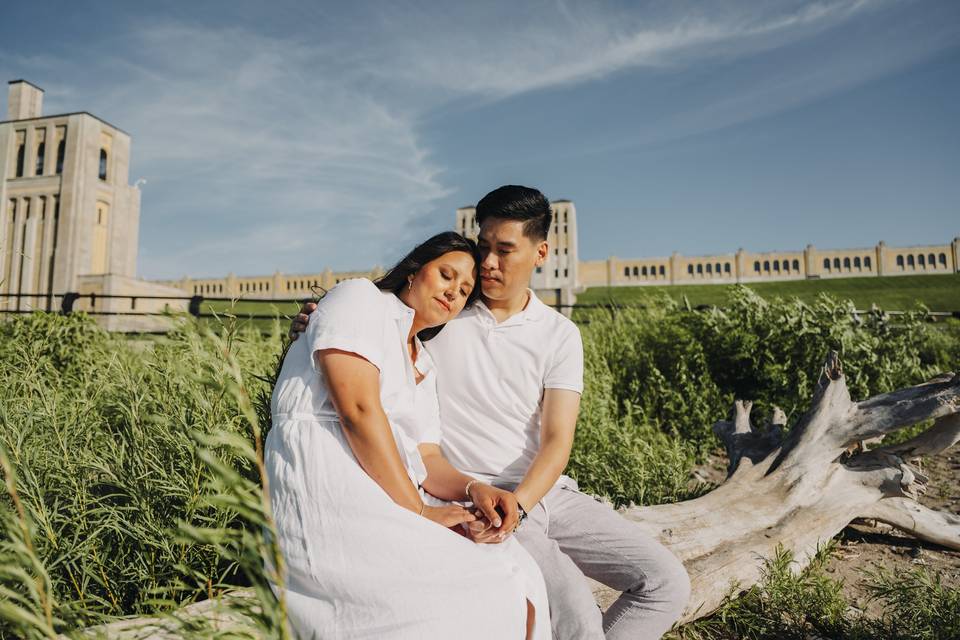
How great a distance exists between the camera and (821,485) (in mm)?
3951

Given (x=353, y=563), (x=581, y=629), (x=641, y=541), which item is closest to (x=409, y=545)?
(x=353, y=563)

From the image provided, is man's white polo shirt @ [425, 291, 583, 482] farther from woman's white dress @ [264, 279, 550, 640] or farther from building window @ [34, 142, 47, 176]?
building window @ [34, 142, 47, 176]

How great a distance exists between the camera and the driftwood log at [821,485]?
335 centimetres

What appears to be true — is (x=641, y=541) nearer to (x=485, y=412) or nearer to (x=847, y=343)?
(x=485, y=412)

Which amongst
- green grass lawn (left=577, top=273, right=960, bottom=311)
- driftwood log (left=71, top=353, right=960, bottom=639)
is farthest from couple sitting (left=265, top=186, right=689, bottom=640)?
green grass lawn (left=577, top=273, right=960, bottom=311)

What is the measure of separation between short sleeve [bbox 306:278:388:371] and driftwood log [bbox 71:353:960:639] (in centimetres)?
215

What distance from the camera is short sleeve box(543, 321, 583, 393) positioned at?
249 cm

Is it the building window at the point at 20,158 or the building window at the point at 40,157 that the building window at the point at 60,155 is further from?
the building window at the point at 20,158

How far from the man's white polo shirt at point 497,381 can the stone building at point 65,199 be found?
1623 centimetres

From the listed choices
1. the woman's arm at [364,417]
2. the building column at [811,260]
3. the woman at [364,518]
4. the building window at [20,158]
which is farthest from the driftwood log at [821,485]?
the building column at [811,260]

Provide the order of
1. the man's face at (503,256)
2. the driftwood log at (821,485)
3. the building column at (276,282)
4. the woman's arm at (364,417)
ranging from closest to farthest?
the woman's arm at (364,417), the man's face at (503,256), the driftwood log at (821,485), the building column at (276,282)

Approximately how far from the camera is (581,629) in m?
1.99

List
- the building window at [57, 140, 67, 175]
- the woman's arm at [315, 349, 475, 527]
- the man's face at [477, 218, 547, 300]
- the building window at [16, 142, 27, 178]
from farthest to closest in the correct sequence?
the building window at [16, 142, 27, 178], the building window at [57, 140, 67, 175], the man's face at [477, 218, 547, 300], the woman's arm at [315, 349, 475, 527]

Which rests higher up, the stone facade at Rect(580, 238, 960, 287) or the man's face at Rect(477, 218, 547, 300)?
the stone facade at Rect(580, 238, 960, 287)
